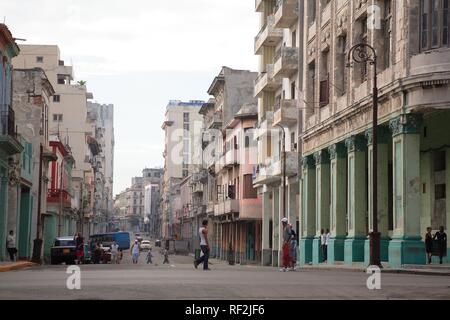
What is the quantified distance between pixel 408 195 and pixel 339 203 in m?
9.24

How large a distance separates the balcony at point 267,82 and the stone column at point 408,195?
2452 cm

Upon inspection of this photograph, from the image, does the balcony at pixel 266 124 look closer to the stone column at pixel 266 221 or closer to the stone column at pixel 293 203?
the stone column at pixel 266 221

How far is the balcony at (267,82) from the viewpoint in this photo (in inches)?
2176

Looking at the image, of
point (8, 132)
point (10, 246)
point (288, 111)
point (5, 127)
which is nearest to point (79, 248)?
point (10, 246)

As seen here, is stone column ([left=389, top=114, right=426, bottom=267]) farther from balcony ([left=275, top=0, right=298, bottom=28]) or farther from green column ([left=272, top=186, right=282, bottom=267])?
green column ([left=272, top=186, right=282, bottom=267])

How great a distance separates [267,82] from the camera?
185 feet

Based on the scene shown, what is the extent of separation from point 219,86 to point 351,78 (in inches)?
2044

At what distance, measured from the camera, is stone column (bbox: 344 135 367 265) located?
36.1 metres

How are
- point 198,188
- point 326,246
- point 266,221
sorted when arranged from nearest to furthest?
1. point 326,246
2. point 266,221
3. point 198,188

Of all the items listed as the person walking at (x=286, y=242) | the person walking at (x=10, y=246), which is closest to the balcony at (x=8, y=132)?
the person walking at (x=10, y=246)

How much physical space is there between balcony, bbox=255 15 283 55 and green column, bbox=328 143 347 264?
672 inches

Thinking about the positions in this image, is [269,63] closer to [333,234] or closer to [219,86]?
[333,234]

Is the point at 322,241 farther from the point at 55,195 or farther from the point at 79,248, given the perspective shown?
the point at 55,195
